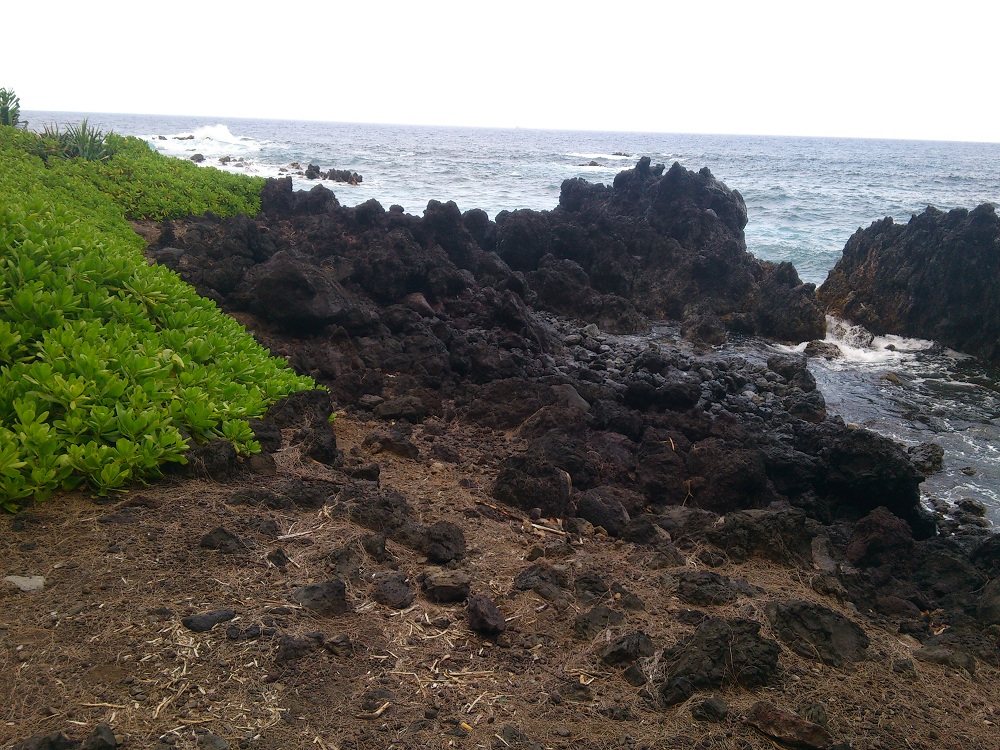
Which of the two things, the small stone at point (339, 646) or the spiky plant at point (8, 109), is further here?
the spiky plant at point (8, 109)

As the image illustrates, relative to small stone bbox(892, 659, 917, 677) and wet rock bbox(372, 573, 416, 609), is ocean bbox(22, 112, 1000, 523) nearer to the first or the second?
small stone bbox(892, 659, 917, 677)

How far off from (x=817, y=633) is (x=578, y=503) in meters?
1.91

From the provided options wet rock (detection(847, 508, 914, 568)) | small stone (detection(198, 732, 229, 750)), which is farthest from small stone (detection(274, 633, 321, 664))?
wet rock (detection(847, 508, 914, 568))

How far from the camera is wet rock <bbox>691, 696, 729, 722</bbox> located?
108 inches

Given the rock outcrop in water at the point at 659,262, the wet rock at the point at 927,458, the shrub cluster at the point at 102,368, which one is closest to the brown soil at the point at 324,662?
the shrub cluster at the point at 102,368

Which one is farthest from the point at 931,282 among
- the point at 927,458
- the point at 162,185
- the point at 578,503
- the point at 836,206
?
the point at 836,206

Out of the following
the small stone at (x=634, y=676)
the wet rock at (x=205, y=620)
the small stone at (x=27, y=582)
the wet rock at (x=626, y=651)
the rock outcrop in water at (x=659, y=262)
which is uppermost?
the rock outcrop in water at (x=659, y=262)

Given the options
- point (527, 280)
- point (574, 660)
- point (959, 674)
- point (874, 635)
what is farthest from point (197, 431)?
point (527, 280)

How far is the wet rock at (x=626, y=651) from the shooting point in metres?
3.15

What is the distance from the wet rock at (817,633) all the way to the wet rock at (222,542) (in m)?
2.64

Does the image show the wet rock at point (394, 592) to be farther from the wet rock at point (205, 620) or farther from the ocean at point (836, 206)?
the ocean at point (836, 206)

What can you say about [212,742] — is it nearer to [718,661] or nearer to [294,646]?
[294,646]

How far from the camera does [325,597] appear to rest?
3.25 meters

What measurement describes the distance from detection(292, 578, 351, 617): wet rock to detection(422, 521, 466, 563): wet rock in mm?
708
